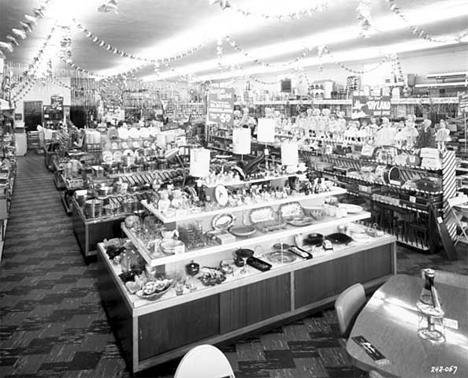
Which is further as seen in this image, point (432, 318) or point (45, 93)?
point (45, 93)

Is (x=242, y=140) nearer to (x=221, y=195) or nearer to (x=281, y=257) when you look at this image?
(x=221, y=195)

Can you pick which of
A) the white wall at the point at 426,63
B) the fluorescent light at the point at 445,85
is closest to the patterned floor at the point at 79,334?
the fluorescent light at the point at 445,85

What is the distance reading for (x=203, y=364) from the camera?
222 centimetres

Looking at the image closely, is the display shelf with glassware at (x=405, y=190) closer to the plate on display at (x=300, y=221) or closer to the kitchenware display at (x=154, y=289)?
the plate on display at (x=300, y=221)

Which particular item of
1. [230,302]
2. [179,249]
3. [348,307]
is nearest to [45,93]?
[179,249]

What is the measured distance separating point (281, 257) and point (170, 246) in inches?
48.9

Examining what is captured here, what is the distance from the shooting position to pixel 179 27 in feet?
26.1

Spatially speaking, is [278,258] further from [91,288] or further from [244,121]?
[244,121]

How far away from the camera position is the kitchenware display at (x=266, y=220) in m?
4.56

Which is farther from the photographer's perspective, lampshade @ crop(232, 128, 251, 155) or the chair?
lampshade @ crop(232, 128, 251, 155)

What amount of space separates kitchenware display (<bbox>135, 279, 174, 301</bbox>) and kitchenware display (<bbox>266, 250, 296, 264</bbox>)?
119cm

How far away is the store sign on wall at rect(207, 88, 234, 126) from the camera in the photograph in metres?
5.27

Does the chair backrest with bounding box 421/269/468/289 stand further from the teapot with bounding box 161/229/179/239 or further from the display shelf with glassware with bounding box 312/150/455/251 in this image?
the display shelf with glassware with bounding box 312/150/455/251

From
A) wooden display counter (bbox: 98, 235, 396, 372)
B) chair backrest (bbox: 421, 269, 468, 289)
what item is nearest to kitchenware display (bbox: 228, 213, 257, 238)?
wooden display counter (bbox: 98, 235, 396, 372)
